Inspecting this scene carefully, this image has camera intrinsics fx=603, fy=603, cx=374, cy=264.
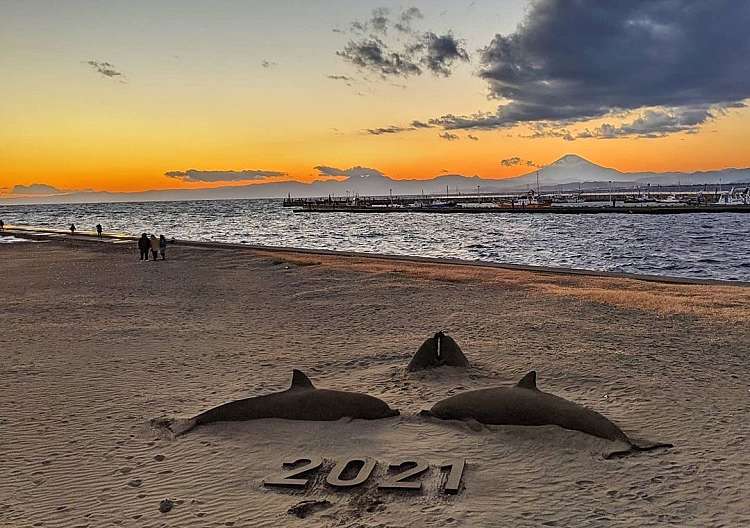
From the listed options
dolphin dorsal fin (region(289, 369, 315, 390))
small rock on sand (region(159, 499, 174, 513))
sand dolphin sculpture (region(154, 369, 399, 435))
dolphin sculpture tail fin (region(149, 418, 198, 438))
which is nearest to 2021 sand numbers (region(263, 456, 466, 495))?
small rock on sand (region(159, 499, 174, 513))

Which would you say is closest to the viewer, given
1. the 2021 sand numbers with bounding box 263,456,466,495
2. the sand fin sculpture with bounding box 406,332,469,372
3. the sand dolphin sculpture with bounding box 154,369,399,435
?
the 2021 sand numbers with bounding box 263,456,466,495

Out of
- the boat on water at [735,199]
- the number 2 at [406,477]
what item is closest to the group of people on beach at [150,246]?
the number 2 at [406,477]

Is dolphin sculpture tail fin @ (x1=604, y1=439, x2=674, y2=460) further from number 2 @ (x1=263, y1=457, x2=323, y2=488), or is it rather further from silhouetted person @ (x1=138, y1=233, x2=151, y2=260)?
silhouetted person @ (x1=138, y1=233, x2=151, y2=260)

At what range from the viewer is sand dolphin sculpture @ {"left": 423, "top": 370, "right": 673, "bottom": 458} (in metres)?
6.12

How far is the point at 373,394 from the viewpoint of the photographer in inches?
303

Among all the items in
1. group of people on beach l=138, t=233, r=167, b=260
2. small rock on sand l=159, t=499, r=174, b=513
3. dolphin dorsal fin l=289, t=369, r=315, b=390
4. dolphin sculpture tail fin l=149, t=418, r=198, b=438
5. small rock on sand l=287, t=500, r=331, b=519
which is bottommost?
small rock on sand l=159, t=499, r=174, b=513

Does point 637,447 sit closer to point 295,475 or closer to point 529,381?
point 529,381

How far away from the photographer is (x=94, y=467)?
5.71 metres

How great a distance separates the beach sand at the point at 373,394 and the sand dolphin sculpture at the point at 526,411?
0.13 m

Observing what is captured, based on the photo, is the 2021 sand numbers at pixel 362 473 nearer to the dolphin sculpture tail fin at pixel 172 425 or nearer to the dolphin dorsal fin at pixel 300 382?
the dolphin dorsal fin at pixel 300 382

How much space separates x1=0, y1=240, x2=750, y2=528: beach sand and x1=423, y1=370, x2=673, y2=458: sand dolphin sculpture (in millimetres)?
134

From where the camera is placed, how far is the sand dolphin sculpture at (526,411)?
6117 millimetres

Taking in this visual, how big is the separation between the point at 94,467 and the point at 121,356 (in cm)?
446

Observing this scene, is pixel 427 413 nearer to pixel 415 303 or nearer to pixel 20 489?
pixel 20 489
